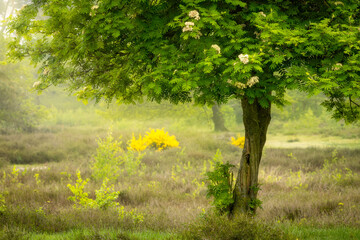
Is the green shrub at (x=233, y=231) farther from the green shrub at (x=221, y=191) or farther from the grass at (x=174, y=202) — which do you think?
the green shrub at (x=221, y=191)

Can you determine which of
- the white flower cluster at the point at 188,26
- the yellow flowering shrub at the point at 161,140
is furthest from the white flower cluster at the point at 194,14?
the yellow flowering shrub at the point at 161,140

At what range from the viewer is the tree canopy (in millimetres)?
4141

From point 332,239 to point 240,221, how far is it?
180 centimetres

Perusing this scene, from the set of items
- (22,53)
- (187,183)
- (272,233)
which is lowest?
(187,183)

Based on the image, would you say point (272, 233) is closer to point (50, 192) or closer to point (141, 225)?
point (141, 225)

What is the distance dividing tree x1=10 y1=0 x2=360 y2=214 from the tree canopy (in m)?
0.01

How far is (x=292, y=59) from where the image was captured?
4.57 meters

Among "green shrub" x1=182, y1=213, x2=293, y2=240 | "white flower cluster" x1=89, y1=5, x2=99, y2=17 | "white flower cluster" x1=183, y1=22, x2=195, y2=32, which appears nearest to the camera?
"white flower cluster" x1=183, y1=22, x2=195, y2=32

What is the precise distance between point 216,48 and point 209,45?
21 centimetres

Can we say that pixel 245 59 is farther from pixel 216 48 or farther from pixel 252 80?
pixel 252 80

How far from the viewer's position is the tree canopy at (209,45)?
13.6 ft

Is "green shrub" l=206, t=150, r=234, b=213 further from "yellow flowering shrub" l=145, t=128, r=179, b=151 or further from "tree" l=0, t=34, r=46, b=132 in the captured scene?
"tree" l=0, t=34, r=46, b=132

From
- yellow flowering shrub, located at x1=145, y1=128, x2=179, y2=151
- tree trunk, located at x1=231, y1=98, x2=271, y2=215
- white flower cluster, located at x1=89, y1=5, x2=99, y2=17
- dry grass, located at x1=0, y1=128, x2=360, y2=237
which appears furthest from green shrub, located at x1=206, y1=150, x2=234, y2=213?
yellow flowering shrub, located at x1=145, y1=128, x2=179, y2=151

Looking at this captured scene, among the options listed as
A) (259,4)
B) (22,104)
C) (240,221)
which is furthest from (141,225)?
(22,104)
